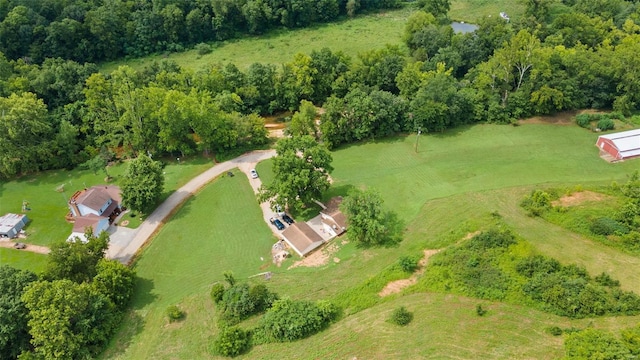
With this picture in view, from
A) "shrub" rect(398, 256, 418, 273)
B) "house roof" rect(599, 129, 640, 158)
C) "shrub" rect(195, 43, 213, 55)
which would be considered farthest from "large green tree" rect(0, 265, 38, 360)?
"house roof" rect(599, 129, 640, 158)

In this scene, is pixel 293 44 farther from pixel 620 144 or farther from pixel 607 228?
pixel 607 228

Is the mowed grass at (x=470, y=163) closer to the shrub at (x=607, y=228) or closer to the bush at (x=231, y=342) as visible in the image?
the shrub at (x=607, y=228)

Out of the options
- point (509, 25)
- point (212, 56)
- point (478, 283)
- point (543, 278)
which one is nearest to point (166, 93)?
point (212, 56)

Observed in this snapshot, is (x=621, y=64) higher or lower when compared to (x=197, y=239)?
higher

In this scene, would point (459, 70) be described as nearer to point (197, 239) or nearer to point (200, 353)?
point (197, 239)

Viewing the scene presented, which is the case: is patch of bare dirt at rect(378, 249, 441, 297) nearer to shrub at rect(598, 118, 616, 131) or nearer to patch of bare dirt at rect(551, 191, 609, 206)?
patch of bare dirt at rect(551, 191, 609, 206)

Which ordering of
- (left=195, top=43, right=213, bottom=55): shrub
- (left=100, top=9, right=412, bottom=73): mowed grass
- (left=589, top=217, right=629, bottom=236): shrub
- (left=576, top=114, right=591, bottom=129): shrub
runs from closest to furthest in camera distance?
1. (left=589, top=217, right=629, bottom=236): shrub
2. (left=576, top=114, right=591, bottom=129): shrub
3. (left=100, top=9, right=412, bottom=73): mowed grass
4. (left=195, top=43, right=213, bottom=55): shrub

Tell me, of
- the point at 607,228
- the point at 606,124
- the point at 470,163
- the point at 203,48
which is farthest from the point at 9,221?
the point at 606,124
